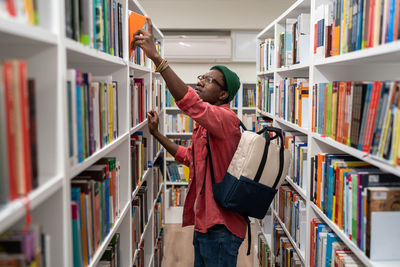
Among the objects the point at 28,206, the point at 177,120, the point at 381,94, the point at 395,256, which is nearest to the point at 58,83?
the point at 28,206

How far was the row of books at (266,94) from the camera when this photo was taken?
10.6 ft

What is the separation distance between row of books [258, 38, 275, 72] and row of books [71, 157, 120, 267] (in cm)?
210

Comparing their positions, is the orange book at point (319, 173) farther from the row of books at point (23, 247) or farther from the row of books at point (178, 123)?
the row of books at point (178, 123)

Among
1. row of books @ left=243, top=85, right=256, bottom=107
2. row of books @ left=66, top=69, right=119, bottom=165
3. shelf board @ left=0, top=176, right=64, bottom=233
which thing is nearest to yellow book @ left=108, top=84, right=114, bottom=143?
row of books @ left=66, top=69, right=119, bottom=165

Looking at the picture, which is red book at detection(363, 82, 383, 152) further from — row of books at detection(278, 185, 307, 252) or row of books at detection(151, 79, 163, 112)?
row of books at detection(151, 79, 163, 112)

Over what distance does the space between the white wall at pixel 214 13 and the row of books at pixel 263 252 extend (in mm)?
3155

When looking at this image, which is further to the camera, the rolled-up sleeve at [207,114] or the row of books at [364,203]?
the rolled-up sleeve at [207,114]

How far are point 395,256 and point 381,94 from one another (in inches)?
22.0

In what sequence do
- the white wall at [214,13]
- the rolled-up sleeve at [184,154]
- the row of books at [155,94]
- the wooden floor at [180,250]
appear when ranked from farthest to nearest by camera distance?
the white wall at [214,13], the wooden floor at [180,250], the row of books at [155,94], the rolled-up sleeve at [184,154]

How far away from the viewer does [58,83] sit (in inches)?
34.6

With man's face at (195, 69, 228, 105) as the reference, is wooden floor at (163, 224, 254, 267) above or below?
below

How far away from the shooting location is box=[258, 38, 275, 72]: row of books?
10.7 ft

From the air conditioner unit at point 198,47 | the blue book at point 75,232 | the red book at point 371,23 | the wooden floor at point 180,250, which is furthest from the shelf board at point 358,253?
the air conditioner unit at point 198,47

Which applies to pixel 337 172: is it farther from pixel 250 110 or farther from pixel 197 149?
pixel 250 110
